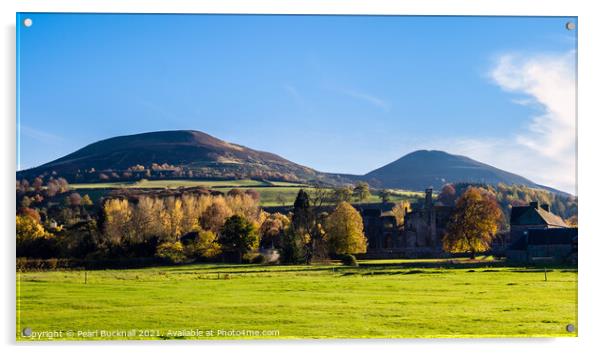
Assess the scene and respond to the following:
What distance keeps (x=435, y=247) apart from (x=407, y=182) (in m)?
5.00

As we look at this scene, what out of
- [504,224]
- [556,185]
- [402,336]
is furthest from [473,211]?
[402,336]

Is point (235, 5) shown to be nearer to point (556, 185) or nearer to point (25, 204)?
point (25, 204)

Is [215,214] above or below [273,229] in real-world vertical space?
above

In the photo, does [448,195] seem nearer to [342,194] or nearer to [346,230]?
[342,194]

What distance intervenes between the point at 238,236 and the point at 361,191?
353 cm

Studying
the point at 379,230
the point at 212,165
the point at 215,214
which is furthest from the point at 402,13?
the point at 379,230

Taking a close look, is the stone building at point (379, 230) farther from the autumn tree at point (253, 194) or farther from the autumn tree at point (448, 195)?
the autumn tree at point (253, 194)

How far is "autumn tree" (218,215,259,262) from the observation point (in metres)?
18.6

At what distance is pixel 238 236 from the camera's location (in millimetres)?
18875

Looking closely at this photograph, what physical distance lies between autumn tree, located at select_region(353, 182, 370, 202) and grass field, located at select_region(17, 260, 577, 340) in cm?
236

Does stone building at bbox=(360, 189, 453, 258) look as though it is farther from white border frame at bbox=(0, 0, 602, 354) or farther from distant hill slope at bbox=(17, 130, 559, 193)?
white border frame at bbox=(0, 0, 602, 354)

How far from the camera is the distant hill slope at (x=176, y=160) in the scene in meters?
15.9

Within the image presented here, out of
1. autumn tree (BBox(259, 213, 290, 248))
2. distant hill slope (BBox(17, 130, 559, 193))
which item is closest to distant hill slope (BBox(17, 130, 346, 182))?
distant hill slope (BBox(17, 130, 559, 193))

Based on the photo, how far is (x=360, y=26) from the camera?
49.6 feet
